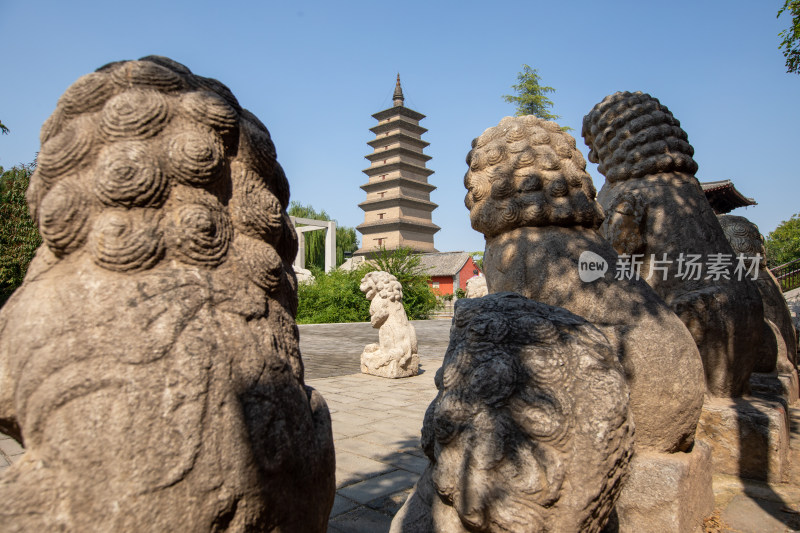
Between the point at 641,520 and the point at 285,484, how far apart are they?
172 cm

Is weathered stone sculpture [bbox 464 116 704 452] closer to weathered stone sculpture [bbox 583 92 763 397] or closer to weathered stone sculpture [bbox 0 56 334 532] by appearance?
weathered stone sculpture [bbox 583 92 763 397]

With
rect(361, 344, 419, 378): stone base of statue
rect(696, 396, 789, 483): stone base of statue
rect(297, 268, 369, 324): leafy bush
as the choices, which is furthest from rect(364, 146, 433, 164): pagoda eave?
rect(696, 396, 789, 483): stone base of statue

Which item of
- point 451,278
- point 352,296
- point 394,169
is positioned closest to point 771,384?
point 352,296

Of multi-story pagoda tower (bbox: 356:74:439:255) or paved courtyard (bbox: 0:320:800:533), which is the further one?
multi-story pagoda tower (bbox: 356:74:439:255)

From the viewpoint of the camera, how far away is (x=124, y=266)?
1.20 meters

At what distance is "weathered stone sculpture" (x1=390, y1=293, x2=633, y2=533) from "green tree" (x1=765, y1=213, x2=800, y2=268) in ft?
115

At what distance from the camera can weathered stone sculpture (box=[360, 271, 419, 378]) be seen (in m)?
7.41

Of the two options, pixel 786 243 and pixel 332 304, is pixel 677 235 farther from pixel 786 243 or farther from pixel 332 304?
pixel 786 243

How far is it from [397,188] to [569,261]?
111ft

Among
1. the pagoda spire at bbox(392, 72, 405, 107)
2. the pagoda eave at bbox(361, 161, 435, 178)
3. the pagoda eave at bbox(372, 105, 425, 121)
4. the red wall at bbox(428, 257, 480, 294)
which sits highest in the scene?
the pagoda spire at bbox(392, 72, 405, 107)

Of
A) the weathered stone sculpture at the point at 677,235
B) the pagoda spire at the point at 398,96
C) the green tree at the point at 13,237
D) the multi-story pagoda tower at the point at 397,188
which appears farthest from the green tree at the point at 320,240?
the weathered stone sculpture at the point at 677,235

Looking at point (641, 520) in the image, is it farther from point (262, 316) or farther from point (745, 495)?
point (262, 316)

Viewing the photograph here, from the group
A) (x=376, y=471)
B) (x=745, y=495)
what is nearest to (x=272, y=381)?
(x=376, y=471)

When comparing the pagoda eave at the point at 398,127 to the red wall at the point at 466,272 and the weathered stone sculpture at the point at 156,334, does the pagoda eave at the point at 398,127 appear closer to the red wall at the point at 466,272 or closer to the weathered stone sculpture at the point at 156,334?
the red wall at the point at 466,272
